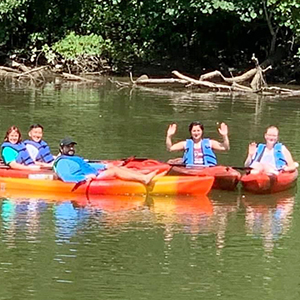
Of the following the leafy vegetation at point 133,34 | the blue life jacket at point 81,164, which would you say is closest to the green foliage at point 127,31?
the leafy vegetation at point 133,34

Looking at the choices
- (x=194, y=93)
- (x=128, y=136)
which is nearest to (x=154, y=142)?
(x=128, y=136)

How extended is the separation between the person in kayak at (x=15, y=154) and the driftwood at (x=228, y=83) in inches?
511

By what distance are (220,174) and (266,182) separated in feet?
1.96

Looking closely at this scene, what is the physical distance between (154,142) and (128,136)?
707mm

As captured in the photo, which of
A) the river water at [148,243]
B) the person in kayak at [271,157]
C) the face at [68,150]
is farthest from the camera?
the person in kayak at [271,157]

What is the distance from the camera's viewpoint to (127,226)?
887cm

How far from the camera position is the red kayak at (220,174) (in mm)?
10383

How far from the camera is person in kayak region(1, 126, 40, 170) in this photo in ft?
34.5

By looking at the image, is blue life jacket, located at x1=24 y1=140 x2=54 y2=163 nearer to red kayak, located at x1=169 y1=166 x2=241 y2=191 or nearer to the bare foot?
the bare foot

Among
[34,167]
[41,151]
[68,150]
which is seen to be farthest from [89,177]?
[41,151]

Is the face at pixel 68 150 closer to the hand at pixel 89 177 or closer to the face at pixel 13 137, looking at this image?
the hand at pixel 89 177

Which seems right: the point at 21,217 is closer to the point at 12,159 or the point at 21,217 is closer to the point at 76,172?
the point at 76,172

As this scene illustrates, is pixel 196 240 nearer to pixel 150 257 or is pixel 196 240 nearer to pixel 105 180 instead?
pixel 150 257

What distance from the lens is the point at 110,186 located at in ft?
33.1
